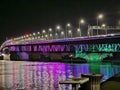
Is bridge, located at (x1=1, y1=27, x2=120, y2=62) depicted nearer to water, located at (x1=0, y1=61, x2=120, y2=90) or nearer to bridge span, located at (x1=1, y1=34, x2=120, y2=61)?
bridge span, located at (x1=1, y1=34, x2=120, y2=61)

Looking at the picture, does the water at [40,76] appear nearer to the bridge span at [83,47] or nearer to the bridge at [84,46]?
the bridge at [84,46]

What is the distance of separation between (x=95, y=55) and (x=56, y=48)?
49.5 ft

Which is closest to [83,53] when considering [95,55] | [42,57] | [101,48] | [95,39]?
[95,55]

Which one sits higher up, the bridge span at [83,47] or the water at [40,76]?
the bridge span at [83,47]

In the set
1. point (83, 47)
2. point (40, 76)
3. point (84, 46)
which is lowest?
point (40, 76)

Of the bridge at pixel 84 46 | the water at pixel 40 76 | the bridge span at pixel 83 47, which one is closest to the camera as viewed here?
the water at pixel 40 76

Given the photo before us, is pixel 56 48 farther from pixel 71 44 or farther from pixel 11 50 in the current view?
pixel 11 50

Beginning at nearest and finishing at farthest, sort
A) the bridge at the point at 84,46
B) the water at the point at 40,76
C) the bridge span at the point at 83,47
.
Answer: the water at the point at 40,76
the bridge at the point at 84,46
the bridge span at the point at 83,47

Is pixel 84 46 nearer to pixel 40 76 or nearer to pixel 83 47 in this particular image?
pixel 83 47

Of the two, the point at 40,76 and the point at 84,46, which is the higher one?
the point at 84,46

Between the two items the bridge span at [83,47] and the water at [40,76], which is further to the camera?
the bridge span at [83,47]

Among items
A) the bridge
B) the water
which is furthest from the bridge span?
the water

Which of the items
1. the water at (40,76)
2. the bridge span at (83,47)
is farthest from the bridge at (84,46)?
the water at (40,76)

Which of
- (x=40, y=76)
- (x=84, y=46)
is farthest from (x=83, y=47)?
(x=40, y=76)
